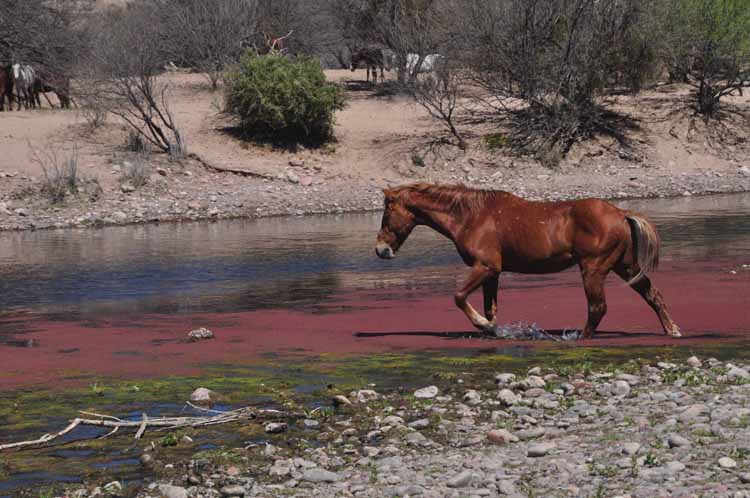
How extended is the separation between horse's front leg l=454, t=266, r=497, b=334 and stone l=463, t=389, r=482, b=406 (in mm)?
2725

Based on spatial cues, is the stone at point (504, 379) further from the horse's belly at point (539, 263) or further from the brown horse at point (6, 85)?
the brown horse at point (6, 85)

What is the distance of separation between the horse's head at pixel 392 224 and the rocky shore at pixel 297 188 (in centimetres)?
1614

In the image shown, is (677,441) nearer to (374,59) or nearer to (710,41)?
(710,41)

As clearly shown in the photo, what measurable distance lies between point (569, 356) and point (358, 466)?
4007mm

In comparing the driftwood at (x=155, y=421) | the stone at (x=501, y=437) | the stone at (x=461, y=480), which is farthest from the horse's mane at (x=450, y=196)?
the stone at (x=461, y=480)

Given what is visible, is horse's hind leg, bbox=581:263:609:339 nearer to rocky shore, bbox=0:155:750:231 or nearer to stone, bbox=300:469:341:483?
stone, bbox=300:469:341:483

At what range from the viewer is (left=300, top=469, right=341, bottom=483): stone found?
7.26 meters

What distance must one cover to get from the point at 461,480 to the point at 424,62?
32719mm

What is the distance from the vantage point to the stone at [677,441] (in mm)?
7461

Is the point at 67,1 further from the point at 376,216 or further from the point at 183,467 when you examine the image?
the point at 183,467

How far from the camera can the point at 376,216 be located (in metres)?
28.8

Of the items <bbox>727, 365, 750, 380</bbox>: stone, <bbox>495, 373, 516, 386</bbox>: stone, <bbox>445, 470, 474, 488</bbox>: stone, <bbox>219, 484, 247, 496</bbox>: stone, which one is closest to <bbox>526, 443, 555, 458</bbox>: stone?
<bbox>445, 470, 474, 488</bbox>: stone

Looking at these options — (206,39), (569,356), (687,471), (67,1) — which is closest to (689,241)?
(569,356)

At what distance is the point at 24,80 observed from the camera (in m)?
36.0
